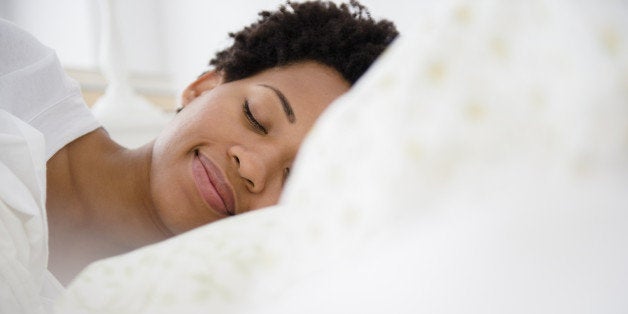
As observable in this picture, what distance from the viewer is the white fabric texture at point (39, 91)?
74 cm

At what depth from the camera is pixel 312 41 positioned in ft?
2.97

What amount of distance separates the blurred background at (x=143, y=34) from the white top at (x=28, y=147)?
2.30 ft

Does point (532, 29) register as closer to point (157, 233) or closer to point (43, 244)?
point (43, 244)

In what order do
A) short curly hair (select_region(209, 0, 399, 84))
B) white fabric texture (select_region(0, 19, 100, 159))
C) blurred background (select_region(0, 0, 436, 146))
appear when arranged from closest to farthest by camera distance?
white fabric texture (select_region(0, 19, 100, 159)) < short curly hair (select_region(209, 0, 399, 84)) < blurred background (select_region(0, 0, 436, 146))

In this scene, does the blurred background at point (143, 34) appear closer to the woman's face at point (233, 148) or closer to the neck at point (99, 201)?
the neck at point (99, 201)

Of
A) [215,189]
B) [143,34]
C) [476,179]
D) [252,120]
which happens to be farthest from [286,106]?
[143,34]

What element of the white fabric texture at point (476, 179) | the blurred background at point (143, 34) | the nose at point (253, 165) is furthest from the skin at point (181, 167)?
the blurred background at point (143, 34)

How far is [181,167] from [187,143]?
4cm

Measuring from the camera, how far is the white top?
0.39 meters

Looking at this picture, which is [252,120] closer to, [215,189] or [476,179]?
[215,189]

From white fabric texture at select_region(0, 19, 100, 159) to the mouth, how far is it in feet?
0.89

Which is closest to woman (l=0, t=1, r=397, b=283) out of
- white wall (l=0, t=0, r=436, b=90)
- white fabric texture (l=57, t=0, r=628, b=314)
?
white fabric texture (l=57, t=0, r=628, b=314)

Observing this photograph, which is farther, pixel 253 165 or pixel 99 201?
pixel 99 201

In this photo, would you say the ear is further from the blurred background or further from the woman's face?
the blurred background
